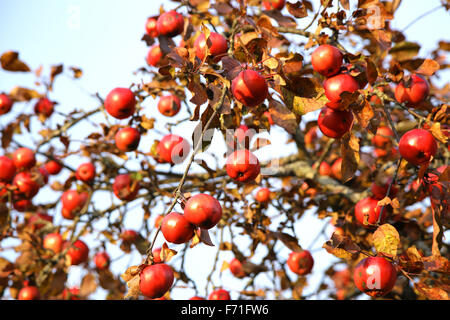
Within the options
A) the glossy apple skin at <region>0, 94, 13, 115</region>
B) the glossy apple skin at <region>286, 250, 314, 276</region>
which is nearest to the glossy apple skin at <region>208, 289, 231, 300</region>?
the glossy apple skin at <region>286, 250, 314, 276</region>

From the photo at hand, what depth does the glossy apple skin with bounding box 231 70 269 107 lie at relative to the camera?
1444 millimetres

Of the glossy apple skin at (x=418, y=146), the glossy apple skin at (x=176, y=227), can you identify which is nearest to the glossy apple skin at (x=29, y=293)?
the glossy apple skin at (x=176, y=227)

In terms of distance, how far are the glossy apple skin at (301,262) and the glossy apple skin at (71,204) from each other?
1731mm

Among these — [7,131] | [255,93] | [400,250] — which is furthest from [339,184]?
[7,131]

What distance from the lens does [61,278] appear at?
2777mm

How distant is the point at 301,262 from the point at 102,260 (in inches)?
72.7

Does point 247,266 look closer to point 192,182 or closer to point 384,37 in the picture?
point 192,182

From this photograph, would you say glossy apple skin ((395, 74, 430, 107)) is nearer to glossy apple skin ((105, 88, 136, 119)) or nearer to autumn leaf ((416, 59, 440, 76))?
autumn leaf ((416, 59, 440, 76))

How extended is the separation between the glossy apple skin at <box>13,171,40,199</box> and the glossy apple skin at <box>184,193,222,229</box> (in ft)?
7.24

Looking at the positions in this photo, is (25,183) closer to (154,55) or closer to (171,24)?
(154,55)

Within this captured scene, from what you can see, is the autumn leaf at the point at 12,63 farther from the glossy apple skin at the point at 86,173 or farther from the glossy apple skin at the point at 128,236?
the glossy apple skin at the point at 128,236

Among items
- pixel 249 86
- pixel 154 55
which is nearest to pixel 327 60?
pixel 249 86

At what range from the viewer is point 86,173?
301 cm

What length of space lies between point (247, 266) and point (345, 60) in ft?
5.20
